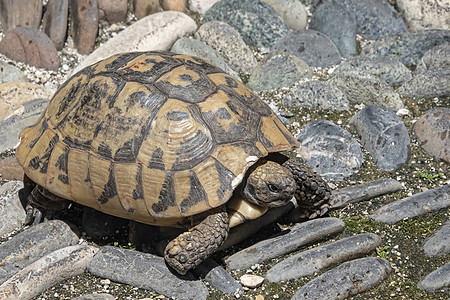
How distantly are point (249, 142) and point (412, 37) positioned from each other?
3178 millimetres

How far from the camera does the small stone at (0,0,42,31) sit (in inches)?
240

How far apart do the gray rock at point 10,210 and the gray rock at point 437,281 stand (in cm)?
273

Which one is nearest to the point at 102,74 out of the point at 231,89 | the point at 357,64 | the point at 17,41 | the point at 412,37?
the point at 231,89

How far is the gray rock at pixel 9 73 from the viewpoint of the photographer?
568cm

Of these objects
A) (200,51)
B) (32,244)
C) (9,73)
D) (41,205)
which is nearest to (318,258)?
(32,244)

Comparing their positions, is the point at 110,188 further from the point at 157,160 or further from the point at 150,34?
the point at 150,34

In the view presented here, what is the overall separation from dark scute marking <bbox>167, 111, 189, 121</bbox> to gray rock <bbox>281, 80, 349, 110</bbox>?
1.99 metres

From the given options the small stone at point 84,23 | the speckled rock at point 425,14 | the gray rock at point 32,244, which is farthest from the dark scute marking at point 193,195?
the speckled rock at point 425,14

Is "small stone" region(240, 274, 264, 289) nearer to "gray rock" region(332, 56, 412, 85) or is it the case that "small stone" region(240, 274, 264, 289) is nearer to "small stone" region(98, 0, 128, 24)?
"gray rock" region(332, 56, 412, 85)

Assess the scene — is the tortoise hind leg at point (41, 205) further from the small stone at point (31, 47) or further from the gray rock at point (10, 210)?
the small stone at point (31, 47)

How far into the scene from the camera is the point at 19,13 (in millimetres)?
6109

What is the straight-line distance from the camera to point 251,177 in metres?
3.85

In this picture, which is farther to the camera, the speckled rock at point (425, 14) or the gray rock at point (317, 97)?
the speckled rock at point (425, 14)

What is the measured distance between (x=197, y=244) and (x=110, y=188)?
25.7 inches
